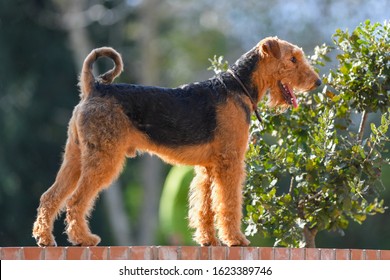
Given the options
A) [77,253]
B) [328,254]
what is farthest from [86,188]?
[328,254]

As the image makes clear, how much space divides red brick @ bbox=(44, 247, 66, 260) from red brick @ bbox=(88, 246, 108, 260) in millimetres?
190

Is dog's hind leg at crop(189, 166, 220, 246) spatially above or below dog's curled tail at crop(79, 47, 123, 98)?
below

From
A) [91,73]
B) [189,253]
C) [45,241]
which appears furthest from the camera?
[91,73]

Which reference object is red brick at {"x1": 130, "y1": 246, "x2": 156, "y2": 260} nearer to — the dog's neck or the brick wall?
the brick wall

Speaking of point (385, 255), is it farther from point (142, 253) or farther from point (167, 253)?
point (142, 253)

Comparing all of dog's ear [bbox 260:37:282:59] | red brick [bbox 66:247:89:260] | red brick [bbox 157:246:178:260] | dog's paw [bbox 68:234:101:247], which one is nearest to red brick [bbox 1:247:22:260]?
red brick [bbox 66:247:89:260]

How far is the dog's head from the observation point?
284 inches

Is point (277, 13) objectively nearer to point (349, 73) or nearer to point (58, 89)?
point (58, 89)

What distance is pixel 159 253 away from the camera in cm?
600

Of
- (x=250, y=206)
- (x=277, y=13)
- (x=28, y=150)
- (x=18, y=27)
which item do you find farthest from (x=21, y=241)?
(x=250, y=206)

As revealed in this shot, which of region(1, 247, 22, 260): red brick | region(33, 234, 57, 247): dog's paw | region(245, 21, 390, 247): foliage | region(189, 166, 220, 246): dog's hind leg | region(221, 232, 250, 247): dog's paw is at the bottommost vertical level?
region(1, 247, 22, 260): red brick

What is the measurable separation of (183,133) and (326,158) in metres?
1.47

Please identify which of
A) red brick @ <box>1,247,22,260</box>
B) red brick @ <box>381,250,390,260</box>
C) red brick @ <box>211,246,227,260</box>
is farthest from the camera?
red brick @ <box>381,250,390,260</box>

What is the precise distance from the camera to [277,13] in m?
25.2
